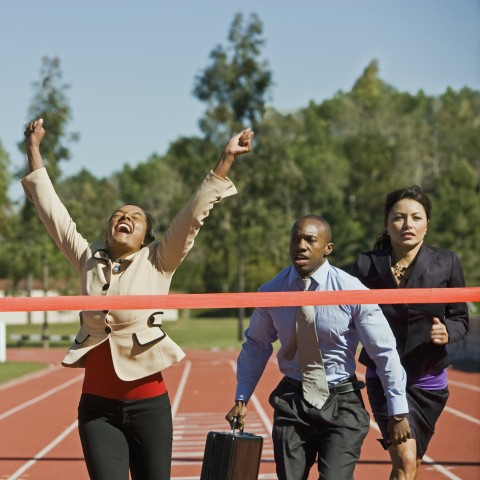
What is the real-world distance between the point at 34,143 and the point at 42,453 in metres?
6.63

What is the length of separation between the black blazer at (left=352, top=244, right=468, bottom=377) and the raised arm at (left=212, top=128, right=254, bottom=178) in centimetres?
117

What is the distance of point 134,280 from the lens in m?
4.62

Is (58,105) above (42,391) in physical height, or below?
above

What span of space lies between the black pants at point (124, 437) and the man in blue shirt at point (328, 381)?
37 centimetres

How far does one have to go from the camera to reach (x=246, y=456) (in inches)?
178

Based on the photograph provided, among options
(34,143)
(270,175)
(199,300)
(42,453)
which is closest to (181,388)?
(42,453)

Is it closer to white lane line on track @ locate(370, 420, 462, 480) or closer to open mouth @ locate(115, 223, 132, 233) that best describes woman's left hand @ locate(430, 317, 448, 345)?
open mouth @ locate(115, 223, 132, 233)

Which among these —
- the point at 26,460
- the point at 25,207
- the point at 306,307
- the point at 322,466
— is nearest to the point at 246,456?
the point at 322,466

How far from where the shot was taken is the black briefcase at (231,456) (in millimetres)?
4477

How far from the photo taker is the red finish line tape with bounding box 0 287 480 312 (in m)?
4.38

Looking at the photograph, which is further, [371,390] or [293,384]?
[371,390]

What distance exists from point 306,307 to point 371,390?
0.80 m

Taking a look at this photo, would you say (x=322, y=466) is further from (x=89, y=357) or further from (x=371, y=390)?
(x=89, y=357)

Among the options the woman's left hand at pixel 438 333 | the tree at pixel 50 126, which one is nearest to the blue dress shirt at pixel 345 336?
the woman's left hand at pixel 438 333
